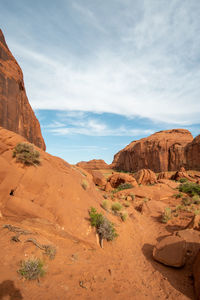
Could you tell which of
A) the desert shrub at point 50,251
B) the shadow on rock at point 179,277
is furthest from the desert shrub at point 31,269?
the shadow on rock at point 179,277

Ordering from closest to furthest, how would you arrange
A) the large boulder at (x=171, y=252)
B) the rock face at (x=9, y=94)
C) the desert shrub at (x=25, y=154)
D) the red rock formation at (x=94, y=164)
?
the large boulder at (x=171, y=252)
the desert shrub at (x=25, y=154)
the rock face at (x=9, y=94)
the red rock formation at (x=94, y=164)

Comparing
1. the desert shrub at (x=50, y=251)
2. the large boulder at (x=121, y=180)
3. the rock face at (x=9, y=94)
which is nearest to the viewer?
the desert shrub at (x=50, y=251)

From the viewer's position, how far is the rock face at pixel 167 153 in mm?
45938

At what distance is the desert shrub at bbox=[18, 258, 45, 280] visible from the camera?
337cm

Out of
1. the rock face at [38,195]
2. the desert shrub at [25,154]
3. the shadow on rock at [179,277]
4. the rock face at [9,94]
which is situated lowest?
the shadow on rock at [179,277]

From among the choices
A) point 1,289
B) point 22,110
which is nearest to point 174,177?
point 22,110

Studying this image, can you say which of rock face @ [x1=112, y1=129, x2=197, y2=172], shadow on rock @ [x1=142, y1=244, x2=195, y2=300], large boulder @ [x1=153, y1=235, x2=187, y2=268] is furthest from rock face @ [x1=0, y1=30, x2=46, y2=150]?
rock face @ [x1=112, y1=129, x2=197, y2=172]

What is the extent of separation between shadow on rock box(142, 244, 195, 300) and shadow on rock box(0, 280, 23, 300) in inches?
163

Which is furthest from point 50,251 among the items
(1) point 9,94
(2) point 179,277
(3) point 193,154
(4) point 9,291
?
(3) point 193,154

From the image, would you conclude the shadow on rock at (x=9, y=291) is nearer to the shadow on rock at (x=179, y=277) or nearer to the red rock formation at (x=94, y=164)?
the shadow on rock at (x=179, y=277)

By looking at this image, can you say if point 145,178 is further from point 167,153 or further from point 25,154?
point 167,153

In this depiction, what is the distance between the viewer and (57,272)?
3.91m

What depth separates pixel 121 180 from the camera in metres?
23.5

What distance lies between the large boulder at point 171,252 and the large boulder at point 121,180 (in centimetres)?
1644
